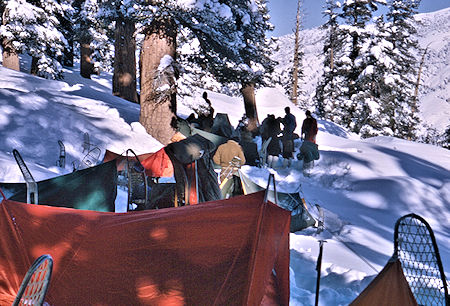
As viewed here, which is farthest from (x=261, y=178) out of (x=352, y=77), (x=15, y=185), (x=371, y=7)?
(x=371, y=7)

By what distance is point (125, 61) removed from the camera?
18422 mm

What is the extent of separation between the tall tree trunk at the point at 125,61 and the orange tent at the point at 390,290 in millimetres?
15234

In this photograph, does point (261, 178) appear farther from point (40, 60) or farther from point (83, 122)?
point (40, 60)

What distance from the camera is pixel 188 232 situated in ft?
11.0

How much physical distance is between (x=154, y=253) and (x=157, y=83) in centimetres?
930

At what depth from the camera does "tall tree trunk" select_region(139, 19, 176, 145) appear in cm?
1205

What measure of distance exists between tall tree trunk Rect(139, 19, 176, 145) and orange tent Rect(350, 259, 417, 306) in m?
9.82

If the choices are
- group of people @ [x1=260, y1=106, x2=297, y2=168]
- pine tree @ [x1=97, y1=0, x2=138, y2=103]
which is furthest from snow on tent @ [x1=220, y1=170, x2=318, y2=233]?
pine tree @ [x1=97, y1=0, x2=138, y2=103]

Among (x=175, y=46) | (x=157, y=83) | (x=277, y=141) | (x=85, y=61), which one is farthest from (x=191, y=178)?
(x=85, y=61)

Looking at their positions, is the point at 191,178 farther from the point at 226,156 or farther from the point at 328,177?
the point at 328,177

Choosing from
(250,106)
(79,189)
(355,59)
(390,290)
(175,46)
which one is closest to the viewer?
(390,290)

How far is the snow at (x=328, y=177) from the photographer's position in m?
5.91

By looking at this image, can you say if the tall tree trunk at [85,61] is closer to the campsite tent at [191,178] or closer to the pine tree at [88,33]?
the pine tree at [88,33]

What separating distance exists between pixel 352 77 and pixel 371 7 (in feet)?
17.7
